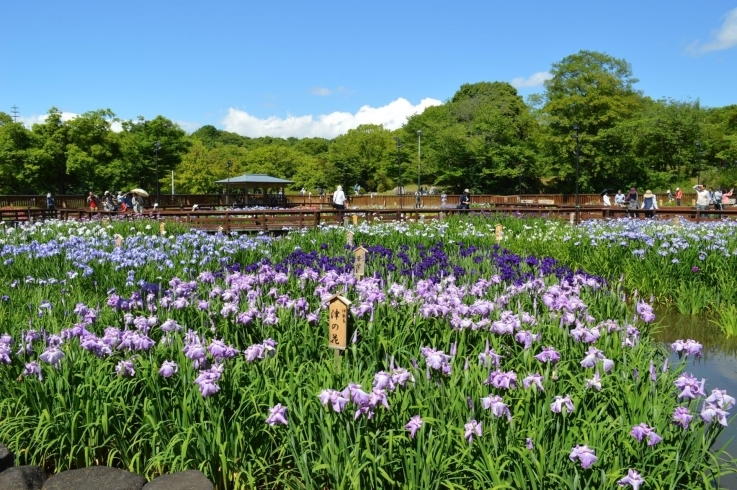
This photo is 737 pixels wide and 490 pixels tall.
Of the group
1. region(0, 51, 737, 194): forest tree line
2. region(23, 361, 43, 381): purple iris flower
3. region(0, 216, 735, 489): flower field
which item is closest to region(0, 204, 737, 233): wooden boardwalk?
region(0, 216, 735, 489): flower field

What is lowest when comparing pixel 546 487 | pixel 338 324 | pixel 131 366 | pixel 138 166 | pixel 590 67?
pixel 546 487

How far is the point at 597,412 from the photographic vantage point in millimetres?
3383

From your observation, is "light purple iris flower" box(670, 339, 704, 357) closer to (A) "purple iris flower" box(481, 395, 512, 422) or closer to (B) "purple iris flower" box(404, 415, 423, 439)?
(A) "purple iris flower" box(481, 395, 512, 422)

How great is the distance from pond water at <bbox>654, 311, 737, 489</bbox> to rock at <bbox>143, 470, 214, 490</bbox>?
351 centimetres

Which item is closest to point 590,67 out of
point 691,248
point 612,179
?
Result: point 612,179

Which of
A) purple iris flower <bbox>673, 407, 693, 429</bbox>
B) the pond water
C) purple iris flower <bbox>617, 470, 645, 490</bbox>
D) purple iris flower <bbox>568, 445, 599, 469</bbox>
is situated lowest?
the pond water

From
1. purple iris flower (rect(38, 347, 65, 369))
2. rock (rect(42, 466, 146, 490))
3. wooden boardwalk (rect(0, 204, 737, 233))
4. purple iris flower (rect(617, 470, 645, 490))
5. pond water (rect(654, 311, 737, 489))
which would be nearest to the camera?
purple iris flower (rect(617, 470, 645, 490))

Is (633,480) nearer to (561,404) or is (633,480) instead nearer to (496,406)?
(561,404)

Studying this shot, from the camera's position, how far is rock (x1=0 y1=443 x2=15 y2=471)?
3.37 m

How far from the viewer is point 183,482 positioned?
9.86 feet

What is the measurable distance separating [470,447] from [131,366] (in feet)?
6.89

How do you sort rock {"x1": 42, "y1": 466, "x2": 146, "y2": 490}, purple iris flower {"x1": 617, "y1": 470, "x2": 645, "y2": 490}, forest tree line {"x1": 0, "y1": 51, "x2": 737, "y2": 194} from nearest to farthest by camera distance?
purple iris flower {"x1": 617, "y1": 470, "x2": 645, "y2": 490}
rock {"x1": 42, "y1": 466, "x2": 146, "y2": 490}
forest tree line {"x1": 0, "y1": 51, "x2": 737, "y2": 194}

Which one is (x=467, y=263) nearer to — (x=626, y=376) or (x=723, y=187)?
(x=626, y=376)

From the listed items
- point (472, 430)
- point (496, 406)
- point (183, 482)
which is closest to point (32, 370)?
point (183, 482)
